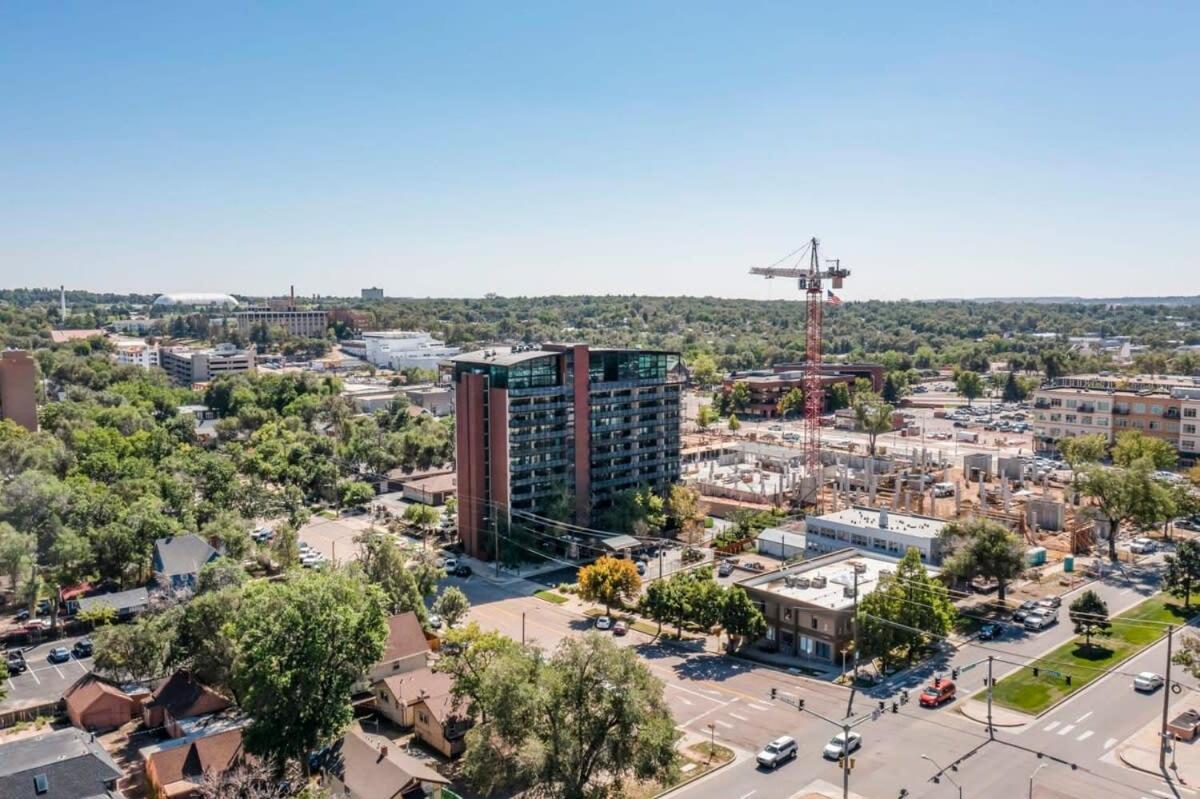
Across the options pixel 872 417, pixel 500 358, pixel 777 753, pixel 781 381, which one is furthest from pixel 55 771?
pixel 781 381

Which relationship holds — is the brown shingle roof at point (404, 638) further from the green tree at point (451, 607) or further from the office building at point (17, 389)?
the office building at point (17, 389)

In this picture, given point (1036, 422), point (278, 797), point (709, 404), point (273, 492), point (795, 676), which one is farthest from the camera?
point (709, 404)

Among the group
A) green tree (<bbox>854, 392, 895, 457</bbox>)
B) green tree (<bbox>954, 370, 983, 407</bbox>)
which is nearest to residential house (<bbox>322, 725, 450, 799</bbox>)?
green tree (<bbox>854, 392, 895, 457</bbox>)

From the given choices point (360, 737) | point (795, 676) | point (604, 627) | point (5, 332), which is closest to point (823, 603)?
point (795, 676)

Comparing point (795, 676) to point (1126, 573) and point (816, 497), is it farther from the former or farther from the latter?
point (816, 497)

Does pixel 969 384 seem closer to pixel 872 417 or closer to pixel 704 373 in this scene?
pixel 704 373

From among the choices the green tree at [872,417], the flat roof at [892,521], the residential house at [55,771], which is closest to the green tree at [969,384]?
the green tree at [872,417]

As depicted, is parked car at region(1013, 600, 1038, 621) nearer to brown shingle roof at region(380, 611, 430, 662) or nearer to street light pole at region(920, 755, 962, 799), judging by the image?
street light pole at region(920, 755, 962, 799)
